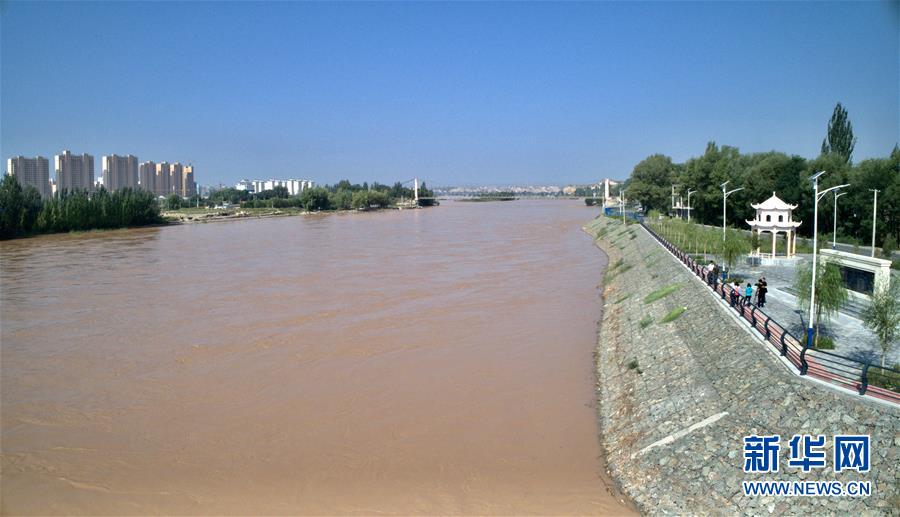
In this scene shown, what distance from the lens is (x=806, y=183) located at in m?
25.8

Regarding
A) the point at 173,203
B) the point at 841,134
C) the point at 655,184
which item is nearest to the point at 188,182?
the point at 173,203

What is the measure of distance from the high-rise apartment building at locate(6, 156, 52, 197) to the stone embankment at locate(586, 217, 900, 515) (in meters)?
97.3

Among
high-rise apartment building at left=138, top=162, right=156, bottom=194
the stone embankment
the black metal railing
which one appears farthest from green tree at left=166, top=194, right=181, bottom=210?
the black metal railing

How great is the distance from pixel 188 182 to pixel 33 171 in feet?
197

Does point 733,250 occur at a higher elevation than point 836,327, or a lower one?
→ higher

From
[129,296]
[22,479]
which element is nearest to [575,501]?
[22,479]

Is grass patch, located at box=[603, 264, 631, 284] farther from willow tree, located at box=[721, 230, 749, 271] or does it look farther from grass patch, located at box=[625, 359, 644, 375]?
grass patch, located at box=[625, 359, 644, 375]

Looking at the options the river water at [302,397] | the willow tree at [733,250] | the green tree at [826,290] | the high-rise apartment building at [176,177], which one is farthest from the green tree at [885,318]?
the high-rise apartment building at [176,177]

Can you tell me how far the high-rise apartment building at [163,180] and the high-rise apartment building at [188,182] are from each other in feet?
19.1

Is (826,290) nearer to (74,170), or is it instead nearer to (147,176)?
(74,170)

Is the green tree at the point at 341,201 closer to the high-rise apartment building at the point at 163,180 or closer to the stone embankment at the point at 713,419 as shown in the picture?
the high-rise apartment building at the point at 163,180

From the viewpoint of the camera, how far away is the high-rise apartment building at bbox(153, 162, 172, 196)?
13586 cm

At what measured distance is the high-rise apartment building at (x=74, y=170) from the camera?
98.3m

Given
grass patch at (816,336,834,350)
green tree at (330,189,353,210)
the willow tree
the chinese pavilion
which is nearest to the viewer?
grass patch at (816,336,834,350)
